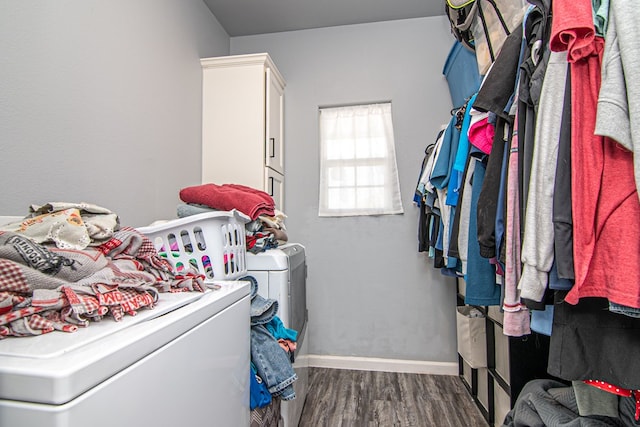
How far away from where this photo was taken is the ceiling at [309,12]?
2.25 m

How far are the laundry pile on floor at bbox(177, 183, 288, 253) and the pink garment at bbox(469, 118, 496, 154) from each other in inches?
34.3

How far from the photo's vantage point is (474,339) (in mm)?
1769

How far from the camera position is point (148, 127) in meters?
1.59

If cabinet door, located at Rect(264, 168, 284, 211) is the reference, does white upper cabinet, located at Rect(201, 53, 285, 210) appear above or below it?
above

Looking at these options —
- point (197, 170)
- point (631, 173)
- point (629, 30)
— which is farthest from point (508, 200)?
point (197, 170)

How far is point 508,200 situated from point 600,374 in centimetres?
44

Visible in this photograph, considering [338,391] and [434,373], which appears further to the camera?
[434,373]

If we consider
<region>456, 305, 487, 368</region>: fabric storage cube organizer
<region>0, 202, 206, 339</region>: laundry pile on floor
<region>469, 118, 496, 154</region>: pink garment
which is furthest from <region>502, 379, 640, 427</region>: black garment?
<region>0, 202, 206, 339</region>: laundry pile on floor

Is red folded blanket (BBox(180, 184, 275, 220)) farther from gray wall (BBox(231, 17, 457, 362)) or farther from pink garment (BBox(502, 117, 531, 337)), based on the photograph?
gray wall (BBox(231, 17, 457, 362))

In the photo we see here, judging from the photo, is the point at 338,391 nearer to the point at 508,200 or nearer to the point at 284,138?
the point at 508,200

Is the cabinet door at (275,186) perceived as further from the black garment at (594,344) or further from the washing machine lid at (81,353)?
the black garment at (594,344)

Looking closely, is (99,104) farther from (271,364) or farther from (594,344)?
(594,344)

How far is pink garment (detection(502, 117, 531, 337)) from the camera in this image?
87 centimetres

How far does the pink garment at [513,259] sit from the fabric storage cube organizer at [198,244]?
2.88ft
